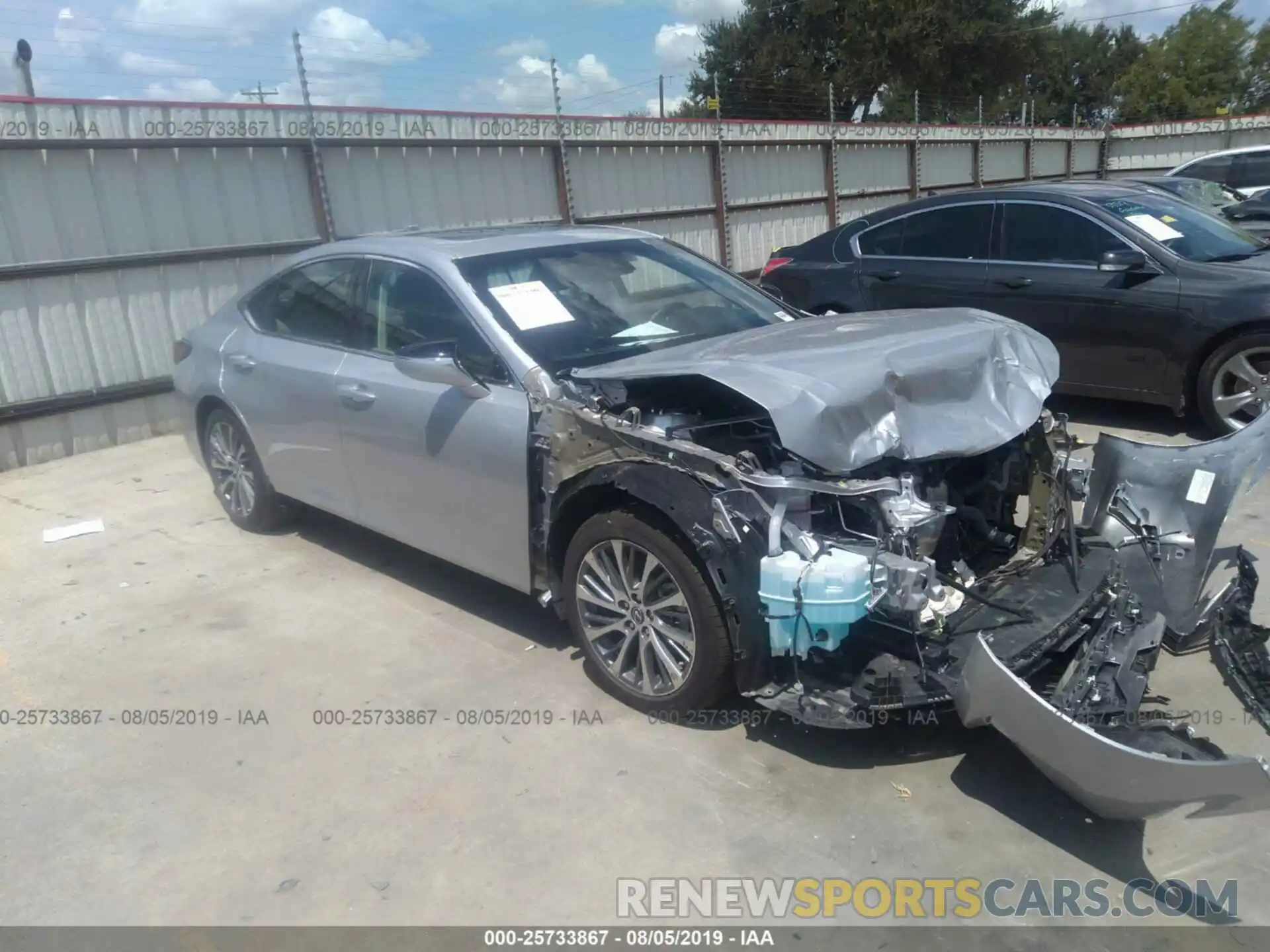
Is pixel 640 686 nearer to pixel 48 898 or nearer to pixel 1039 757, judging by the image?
pixel 1039 757

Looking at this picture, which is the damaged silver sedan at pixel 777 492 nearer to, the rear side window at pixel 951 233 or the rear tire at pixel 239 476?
the rear tire at pixel 239 476

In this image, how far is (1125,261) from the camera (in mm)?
6508

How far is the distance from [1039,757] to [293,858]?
2200 millimetres

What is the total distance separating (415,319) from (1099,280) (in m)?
4.62

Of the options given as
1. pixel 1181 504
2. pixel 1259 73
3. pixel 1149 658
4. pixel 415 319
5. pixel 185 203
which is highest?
pixel 1259 73

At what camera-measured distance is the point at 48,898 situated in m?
3.04

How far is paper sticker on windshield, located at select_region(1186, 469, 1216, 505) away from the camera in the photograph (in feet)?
12.8

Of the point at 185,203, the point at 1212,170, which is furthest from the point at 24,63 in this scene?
the point at 1212,170

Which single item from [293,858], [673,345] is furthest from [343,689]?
[673,345]

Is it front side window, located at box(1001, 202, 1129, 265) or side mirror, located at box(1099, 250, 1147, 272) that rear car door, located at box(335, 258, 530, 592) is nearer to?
side mirror, located at box(1099, 250, 1147, 272)

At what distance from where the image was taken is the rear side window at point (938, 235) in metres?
7.46

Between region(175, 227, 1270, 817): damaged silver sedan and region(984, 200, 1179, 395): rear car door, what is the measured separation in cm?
283

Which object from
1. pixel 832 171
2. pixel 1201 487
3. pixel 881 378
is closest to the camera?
pixel 881 378

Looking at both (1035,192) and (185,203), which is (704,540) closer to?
(1035,192)
